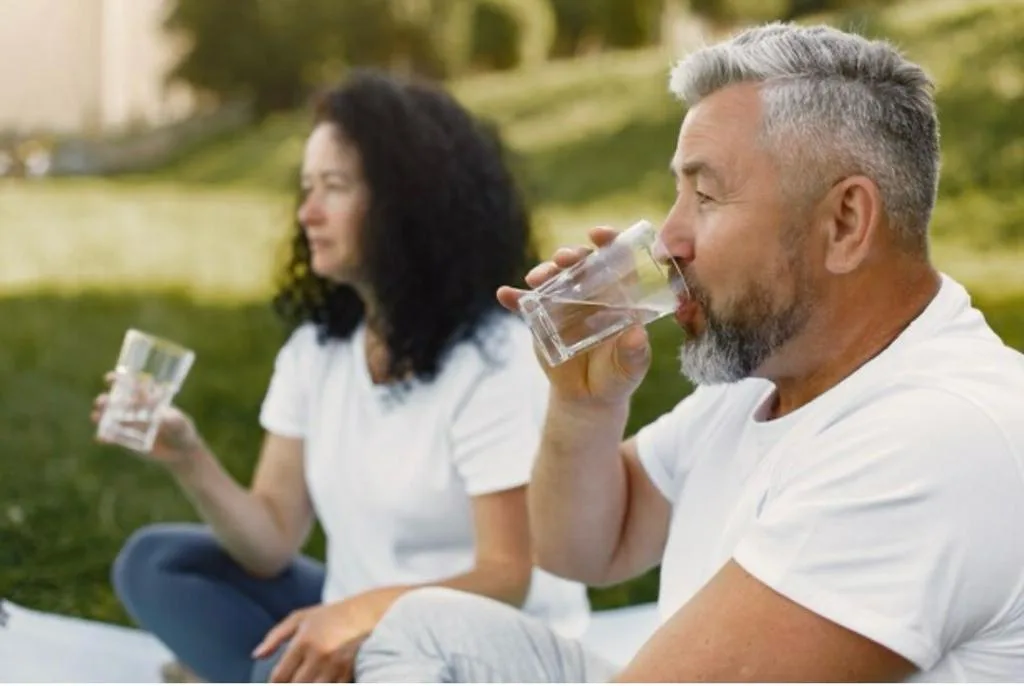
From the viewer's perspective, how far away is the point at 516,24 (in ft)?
27.1

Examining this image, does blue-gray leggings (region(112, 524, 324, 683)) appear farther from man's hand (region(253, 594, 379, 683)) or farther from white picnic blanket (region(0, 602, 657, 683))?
man's hand (region(253, 594, 379, 683))

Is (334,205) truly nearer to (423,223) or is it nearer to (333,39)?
(423,223)

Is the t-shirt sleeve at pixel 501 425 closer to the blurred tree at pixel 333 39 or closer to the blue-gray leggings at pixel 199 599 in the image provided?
the blue-gray leggings at pixel 199 599

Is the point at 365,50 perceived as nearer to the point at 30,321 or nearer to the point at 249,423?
the point at 30,321

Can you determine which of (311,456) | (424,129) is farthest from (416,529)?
(424,129)

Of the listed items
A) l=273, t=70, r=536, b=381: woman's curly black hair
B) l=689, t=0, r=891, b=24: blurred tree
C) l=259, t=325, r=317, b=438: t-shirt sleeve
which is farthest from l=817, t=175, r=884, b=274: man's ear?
l=689, t=0, r=891, b=24: blurred tree

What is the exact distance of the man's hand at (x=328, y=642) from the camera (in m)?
2.30

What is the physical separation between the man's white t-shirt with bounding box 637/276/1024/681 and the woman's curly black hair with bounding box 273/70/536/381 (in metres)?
1.12

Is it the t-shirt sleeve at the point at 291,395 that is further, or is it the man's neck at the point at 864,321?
the t-shirt sleeve at the point at 291,395

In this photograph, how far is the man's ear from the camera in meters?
1.68

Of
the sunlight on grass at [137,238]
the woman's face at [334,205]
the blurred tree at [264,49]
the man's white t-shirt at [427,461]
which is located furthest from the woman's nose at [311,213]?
the blurred tree at [264,49]

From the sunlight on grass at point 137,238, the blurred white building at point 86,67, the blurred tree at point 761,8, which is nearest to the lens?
the blurred tree at point 761,8

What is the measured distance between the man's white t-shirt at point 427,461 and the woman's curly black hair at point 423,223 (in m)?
0.06

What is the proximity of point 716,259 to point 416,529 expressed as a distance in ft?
3.45
